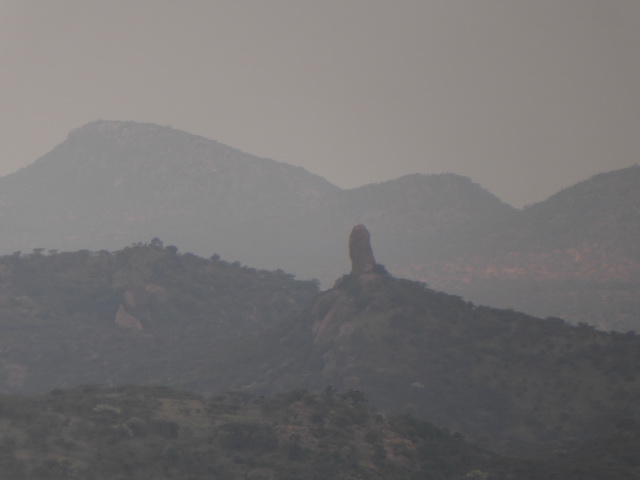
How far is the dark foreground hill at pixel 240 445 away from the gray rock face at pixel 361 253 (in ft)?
131

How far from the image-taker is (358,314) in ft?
345

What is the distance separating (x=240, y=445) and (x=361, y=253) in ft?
166

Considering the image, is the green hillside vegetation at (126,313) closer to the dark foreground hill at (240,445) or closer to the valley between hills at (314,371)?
the valley between hills at (314,371)

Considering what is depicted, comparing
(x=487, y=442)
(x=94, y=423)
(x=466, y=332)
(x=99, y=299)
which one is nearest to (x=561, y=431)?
(x=487, y=442)

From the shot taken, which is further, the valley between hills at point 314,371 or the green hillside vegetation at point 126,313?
the green hillside vegetation at point 126,313

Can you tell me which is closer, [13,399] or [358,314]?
[13,399]

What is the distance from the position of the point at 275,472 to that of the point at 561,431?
Answer: 29828 millimetres

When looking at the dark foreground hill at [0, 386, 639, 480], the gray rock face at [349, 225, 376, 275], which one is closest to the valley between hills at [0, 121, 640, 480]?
the dark foreground hill at [0, 386, 639, 480]

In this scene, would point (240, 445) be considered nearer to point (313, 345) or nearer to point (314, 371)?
point (314, 371)

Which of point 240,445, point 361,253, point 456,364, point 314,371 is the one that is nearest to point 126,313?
point 361,253

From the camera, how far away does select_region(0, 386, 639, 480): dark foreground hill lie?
186ft

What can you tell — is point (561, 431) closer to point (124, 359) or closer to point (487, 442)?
point (487, 442)

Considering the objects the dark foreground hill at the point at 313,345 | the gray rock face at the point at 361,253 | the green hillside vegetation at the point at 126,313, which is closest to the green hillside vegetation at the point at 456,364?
the dark foreground hill at the point at 313,345

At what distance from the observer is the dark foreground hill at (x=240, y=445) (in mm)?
56781
